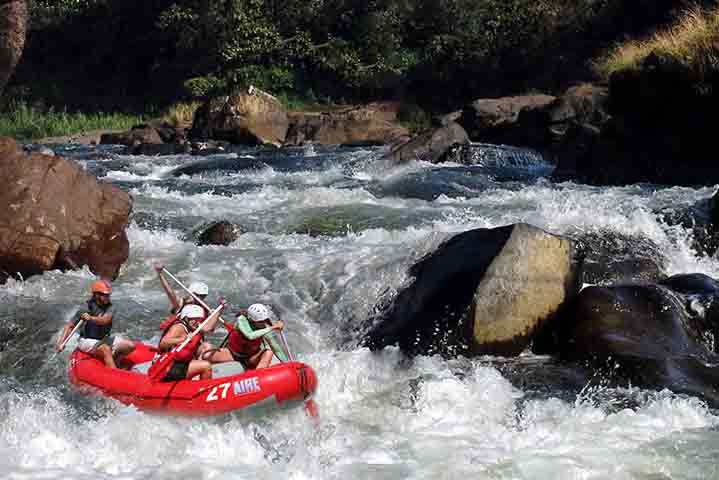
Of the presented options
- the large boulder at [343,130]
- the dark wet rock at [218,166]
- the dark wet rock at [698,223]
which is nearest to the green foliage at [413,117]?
the large boulder at [343,130]

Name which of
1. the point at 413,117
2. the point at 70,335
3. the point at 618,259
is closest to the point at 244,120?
the point at 413,117

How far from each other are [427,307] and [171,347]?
2.11 metres

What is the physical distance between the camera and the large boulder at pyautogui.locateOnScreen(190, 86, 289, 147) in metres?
21.0

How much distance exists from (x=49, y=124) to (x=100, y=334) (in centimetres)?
2180

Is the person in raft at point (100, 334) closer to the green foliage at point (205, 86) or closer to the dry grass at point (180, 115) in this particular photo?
the dry grass at point (180, 115)

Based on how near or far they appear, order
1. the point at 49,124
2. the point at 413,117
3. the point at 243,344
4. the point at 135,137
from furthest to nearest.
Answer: the point at 49,124, the point at 413,117, the point at 135,137, the point at 243,344

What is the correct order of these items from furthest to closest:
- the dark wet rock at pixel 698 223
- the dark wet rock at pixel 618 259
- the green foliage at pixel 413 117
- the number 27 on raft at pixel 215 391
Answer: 1. the green foliage at pixel 413 117
2. the dark wet rock at pixel 698 223
3. the dark wet rock at pixel 618 259
4. the number 27 on raft at pixel 215 391

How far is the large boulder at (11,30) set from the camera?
9.70 m

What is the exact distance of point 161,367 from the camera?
5730mm

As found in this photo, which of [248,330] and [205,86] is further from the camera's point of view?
[205,86]

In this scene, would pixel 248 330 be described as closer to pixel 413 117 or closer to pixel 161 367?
pixel 161 367

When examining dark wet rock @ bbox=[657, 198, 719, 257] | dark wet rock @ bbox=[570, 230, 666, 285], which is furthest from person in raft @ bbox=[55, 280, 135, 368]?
dark wet rock @ bbox=[657, 198, 719, 257]

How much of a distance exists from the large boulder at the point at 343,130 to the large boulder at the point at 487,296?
1321 centimetres

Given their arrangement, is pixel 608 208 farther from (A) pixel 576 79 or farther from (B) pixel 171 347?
(A) pixel 576 79
